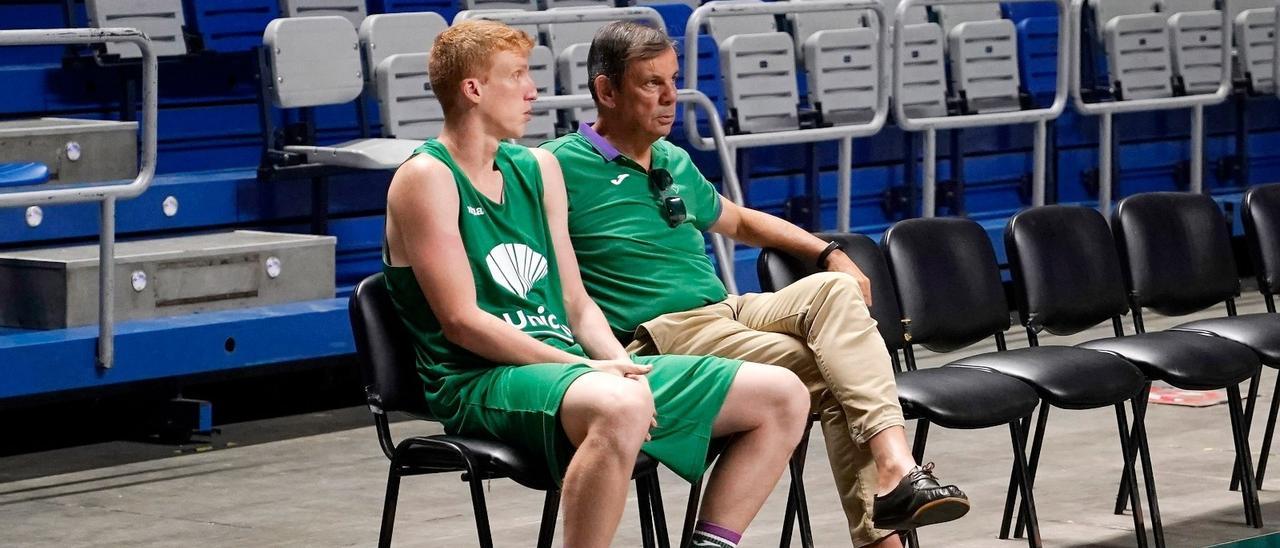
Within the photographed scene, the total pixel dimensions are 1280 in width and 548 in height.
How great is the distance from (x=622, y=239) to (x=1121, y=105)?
14.7 ft

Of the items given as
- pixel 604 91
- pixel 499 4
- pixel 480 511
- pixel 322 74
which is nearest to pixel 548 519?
pixel 480 511

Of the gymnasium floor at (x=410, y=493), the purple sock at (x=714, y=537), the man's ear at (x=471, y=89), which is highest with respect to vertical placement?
the man's ear at (x=471, y=89)

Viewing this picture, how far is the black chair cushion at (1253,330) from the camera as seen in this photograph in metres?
4.36

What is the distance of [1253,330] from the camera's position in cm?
444

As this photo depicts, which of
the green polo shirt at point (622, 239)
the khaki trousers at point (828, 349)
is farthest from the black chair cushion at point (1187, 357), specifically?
the green polo shirt at point (622, 239)

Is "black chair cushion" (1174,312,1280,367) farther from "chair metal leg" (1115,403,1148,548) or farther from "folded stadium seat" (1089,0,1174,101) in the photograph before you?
"folded stadium seat" (1089,0,1174,101)

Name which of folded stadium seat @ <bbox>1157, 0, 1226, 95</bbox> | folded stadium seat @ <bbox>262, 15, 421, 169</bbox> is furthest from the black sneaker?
folded stadium seat @ <bbox>1157, 0, 1226, 95</bbox>

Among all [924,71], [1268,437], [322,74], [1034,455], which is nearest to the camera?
[1034,455]

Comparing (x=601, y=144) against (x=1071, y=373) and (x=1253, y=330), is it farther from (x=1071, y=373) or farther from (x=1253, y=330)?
(x=1253, y=330)

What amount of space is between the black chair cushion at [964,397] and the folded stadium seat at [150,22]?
3.20 metres

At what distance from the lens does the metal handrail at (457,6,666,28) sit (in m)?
5.57

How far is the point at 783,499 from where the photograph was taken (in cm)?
464

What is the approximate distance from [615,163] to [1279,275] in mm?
2161

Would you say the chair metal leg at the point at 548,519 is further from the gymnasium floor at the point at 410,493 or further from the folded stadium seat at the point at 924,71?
the folded stadium seat at the point at 924,71
